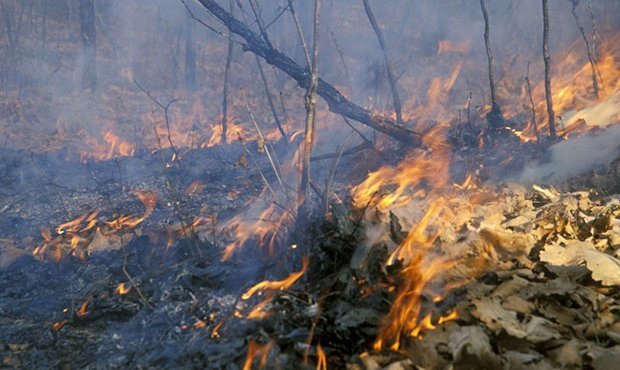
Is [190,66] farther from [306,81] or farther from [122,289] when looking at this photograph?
[122,289]

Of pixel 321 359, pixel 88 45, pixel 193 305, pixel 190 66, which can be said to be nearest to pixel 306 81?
pixel 193 305

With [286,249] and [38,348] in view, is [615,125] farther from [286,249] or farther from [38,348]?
[38,348]

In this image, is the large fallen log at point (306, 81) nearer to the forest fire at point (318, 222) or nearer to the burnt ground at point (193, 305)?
the forest fire at point (318, 222)

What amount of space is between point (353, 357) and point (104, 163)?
9118mm

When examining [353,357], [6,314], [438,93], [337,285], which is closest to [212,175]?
[6,314]

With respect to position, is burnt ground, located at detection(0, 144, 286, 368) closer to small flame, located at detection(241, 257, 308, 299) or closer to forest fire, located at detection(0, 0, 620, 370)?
forest fire, located at detection(0, 0, 620, 370)

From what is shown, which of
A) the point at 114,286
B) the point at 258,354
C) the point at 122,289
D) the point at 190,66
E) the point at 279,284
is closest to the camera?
the point at 258,354

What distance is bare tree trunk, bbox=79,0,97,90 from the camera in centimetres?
1579

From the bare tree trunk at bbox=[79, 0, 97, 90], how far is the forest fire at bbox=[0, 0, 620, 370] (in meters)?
0.11

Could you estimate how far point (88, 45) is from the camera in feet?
52.7

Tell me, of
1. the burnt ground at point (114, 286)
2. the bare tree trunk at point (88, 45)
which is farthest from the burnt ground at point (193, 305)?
the bare tree trunk at point (88, 45)

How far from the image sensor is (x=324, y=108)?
14586mm

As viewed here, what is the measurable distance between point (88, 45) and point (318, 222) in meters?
16.0

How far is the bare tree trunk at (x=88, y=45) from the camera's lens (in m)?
15.8
